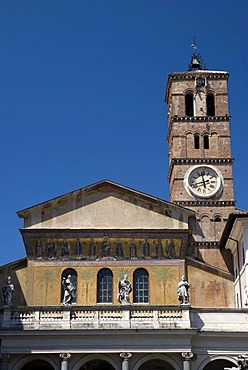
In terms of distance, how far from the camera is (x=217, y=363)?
31.5 metres

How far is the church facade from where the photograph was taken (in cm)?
2938

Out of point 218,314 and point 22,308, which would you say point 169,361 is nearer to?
point 218,314

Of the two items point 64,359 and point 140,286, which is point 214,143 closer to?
point 140,286

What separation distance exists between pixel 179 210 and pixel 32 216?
7.67 m

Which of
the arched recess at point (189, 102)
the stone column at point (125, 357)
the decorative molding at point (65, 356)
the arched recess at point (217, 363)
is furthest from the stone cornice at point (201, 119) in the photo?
the decorative molding at point (65, 356)

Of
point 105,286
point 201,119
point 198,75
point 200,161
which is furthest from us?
point 198,75

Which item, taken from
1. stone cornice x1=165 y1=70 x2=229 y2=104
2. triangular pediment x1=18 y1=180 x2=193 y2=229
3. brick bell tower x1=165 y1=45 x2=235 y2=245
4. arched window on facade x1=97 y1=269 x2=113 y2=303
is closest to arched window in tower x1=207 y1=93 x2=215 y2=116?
brick bell tower x1=165 y1=45 x2=235 y2=245

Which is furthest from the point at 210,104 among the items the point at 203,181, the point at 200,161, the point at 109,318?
the point at 109,318

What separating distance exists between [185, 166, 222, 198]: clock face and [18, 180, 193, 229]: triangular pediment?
6.77 metres

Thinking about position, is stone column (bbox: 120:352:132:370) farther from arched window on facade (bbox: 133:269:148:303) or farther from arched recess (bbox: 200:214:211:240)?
arched recess (bbox: 200:214:211:240)

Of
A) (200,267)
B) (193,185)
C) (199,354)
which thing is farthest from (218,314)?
(193,185)

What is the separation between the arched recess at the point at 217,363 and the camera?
96.7ft

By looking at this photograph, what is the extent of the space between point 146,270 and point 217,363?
5768 millimetres

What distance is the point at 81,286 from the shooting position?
33.6 m
